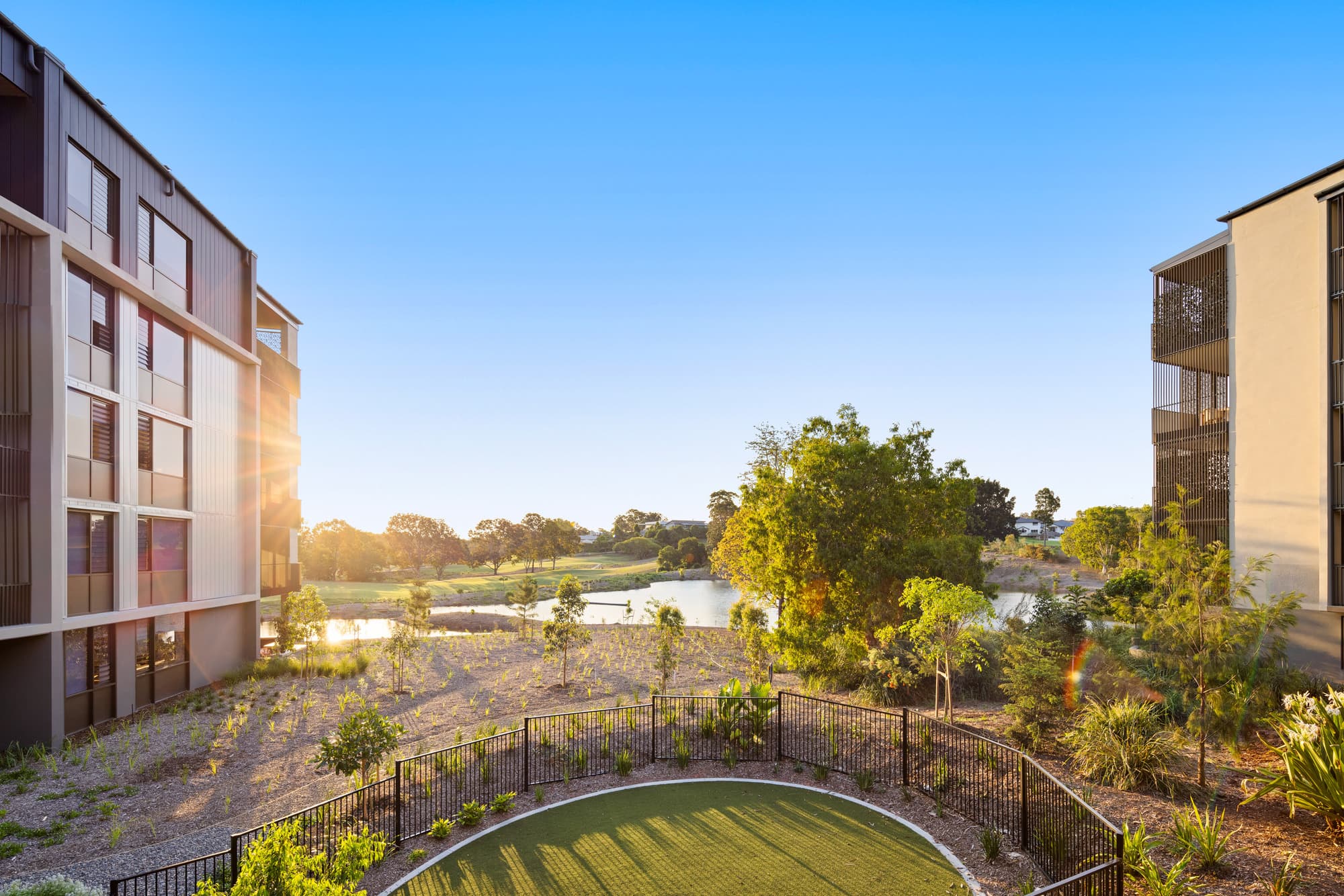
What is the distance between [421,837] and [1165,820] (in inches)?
365

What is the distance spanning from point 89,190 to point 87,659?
10.3m

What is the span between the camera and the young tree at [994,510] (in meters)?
70.8

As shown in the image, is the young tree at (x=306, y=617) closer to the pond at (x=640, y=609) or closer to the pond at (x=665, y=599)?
the pond at (x=640, y=609)

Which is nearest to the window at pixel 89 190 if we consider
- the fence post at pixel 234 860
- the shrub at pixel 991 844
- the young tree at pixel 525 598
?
the fence post at pixel 234 860

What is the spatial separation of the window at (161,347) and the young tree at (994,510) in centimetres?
6686

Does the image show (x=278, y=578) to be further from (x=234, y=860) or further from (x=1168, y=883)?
(x=1168, y=883)

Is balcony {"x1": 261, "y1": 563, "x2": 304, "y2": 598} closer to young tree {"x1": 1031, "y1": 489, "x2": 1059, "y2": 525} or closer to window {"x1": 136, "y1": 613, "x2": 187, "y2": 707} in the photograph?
window {"x1": 136, "y1": 613, "x2": 187, "y2": 707}

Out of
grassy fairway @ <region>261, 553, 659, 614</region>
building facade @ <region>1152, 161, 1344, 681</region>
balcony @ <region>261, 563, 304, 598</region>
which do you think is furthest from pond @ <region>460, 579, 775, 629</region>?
building facade @ <region>1152, 161, 1344, 681</region>

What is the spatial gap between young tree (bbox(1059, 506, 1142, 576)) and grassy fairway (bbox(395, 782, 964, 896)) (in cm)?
4477

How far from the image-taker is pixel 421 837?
9336mm

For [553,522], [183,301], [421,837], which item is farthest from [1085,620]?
[553,522]

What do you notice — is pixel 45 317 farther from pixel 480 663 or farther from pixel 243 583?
pixel 480 663

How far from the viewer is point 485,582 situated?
67.2 metres

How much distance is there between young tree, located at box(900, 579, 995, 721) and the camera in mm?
12367
